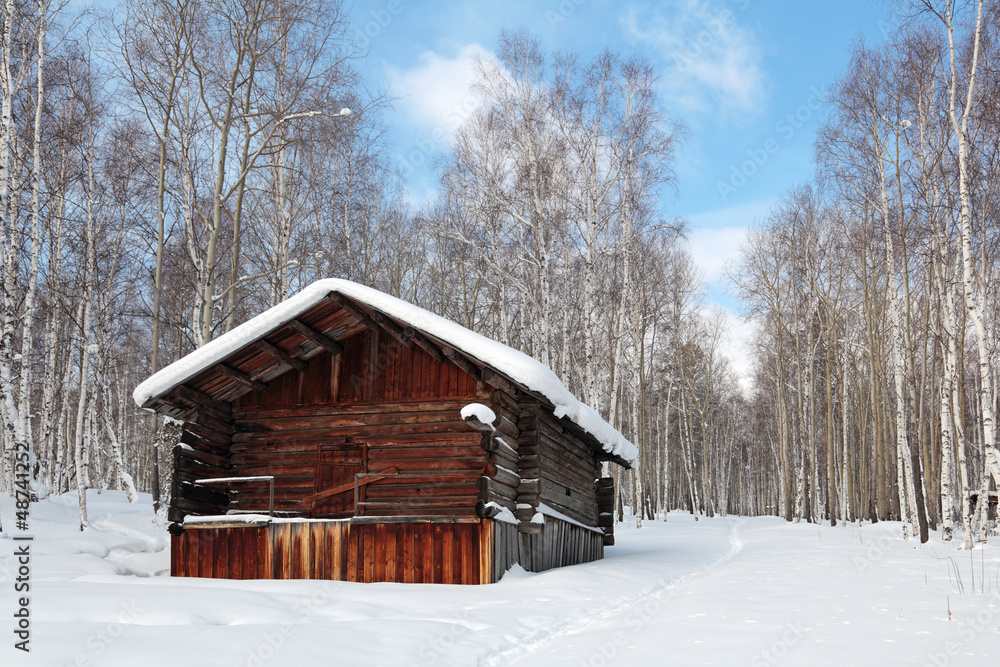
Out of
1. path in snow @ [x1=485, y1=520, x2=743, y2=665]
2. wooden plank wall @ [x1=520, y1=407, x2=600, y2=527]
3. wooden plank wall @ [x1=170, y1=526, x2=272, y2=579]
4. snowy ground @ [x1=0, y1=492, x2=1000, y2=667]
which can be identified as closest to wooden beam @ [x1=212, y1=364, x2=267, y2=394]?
wooden plank wall @ [x1=170, y1=526, x2=272, y2=579]

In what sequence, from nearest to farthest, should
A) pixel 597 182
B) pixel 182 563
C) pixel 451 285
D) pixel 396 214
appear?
pixel 182 563 < pixel 597 182 < pixel 396 214 < pixel 451 285

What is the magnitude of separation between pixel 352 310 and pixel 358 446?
97.5 inches

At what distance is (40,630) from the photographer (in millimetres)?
6125

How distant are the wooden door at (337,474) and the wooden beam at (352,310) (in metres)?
2.18

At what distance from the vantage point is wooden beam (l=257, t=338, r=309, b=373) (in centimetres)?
1263

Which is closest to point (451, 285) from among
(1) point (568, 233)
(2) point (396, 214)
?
(2) point (396, 214)

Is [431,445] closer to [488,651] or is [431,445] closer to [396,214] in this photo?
[488,651]

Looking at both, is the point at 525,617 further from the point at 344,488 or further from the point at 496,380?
the point at 344,488

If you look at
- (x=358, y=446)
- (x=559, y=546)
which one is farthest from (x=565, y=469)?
(x=358, y=446)

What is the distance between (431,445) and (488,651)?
6.13 m

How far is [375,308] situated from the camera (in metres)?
12.2

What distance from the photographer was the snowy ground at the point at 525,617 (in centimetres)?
629

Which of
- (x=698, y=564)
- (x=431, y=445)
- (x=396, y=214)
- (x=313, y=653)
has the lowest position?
(x=698, y=564)

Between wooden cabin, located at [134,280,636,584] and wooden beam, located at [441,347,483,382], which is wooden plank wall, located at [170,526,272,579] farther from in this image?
wooden beam, located at [441,347,483,382]
